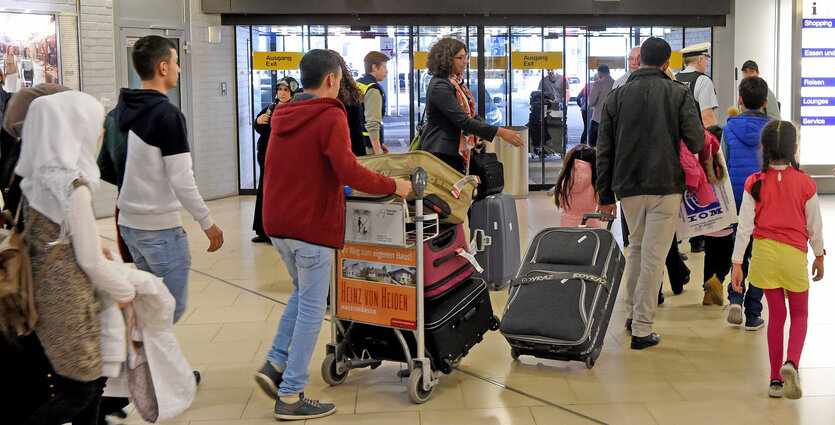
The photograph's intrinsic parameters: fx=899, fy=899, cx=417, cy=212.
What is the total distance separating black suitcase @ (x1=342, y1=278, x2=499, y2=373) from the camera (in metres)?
4.08

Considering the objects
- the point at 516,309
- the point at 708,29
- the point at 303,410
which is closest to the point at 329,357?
the point at 303,410

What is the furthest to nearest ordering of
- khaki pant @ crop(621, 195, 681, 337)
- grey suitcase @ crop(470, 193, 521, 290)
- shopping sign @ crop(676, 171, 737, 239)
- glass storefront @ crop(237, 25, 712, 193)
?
1. glass storefront @ crop(237, 25, 712, 193)
2. grey suitcase @ crop(470, 193, 521, 290)
3. shopping sign @ crop(676, 171, 737, 239)
4. khaki pant @ crop(621, 195, 681, 337)

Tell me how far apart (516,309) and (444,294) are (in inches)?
18.7

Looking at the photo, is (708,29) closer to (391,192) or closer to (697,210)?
(697,210)

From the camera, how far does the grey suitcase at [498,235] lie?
6.01 metres

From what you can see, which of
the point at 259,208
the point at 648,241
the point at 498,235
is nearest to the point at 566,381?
the point at 648,241

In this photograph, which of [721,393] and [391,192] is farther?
[721,393]

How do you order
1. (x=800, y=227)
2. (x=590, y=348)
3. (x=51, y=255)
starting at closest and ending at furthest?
(x=51, y=255) < (x=800, y=227) < (x=590, y=348)

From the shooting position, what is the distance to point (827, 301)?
233 inches

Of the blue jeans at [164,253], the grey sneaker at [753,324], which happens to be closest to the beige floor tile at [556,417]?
the blue jeans at [164,253]

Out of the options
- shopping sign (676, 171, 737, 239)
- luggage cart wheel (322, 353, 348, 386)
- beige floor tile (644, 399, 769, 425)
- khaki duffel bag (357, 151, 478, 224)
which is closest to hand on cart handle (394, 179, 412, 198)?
khaki duffel bag (357, 151, 478, 224)

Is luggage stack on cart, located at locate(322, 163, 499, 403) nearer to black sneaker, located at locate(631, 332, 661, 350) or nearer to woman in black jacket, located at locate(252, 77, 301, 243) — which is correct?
black sneaker, located at locate(631, 332, 661, 350)

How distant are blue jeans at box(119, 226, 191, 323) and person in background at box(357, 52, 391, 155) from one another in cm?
312

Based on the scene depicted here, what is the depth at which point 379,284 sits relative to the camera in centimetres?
412
